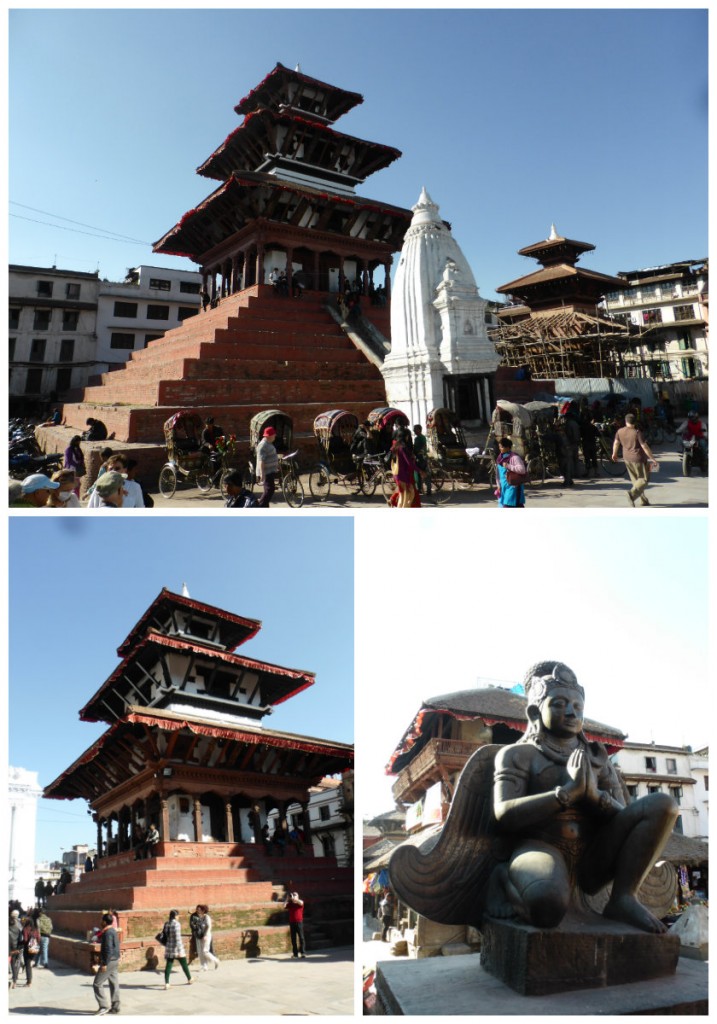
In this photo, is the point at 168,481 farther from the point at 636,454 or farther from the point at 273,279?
the point at 273,279

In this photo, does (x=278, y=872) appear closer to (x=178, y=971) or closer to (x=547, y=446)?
(x=178, y=971)

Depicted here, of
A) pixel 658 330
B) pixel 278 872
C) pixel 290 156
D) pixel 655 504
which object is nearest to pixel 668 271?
pixel 658 330

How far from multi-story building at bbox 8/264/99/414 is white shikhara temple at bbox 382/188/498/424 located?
2180 cm

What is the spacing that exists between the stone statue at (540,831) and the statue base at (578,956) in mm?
109

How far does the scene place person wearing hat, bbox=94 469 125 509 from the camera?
6.15m

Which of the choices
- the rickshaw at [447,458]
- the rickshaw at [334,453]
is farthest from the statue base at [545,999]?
the rickshaw at [447,458]

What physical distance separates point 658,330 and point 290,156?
29.2 meters

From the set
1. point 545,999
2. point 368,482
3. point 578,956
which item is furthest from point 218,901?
point 368,482

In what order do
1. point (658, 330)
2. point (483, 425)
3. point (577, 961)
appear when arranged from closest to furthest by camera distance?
point (577, 961), point (483, 425), point (658, 330)

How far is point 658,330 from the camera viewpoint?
41.3m

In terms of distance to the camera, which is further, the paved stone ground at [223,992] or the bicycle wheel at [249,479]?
the bicycle wheel at [249,479]

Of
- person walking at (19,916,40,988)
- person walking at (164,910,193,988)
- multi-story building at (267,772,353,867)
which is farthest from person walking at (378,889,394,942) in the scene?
person walking at (19,916,40,988)

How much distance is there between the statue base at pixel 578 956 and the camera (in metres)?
3.74

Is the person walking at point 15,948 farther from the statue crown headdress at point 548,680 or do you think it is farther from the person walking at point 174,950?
the statue crown headdress at point 548,680
